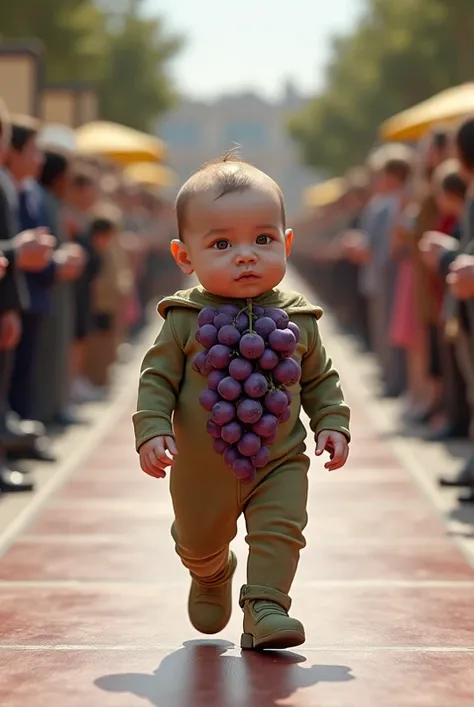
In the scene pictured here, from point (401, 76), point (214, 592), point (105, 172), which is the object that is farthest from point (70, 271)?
point (401, 76)

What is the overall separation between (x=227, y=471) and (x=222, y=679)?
56cm

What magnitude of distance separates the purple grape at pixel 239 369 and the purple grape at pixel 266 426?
122 mm

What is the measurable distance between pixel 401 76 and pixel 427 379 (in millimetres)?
34993

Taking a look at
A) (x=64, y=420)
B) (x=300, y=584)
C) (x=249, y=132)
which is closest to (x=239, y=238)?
(x=300, y=584)

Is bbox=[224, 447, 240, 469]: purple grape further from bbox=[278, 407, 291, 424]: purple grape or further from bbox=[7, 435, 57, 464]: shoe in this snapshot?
bbox=[7, 435, 57, 464]: shoe

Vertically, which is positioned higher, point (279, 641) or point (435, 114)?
point (435, 114)

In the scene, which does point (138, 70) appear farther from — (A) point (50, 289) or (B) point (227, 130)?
(B) point (227, 130)

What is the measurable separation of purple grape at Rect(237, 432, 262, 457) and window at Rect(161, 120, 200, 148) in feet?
433

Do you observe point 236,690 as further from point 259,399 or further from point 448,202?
point 448,202

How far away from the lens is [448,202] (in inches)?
355

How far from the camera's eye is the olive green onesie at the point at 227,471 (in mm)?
4359

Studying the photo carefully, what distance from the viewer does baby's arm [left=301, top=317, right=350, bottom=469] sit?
4.40 m

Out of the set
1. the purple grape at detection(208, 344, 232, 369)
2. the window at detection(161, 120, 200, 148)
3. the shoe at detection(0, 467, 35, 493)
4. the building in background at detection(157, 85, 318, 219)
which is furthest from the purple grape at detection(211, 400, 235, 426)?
the window at detection(161, 120, 200, 148)

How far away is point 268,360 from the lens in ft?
14.1
